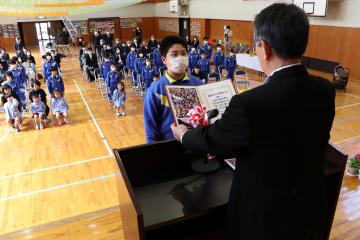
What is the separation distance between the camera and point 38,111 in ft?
24.5

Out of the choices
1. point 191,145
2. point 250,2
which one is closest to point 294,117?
point 191,145

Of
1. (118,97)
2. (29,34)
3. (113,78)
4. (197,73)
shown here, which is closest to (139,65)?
(113,78)

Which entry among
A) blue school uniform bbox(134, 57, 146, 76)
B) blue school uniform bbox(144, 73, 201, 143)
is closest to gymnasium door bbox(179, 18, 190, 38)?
blue school uniform bbox(134, 57, 146, 76)

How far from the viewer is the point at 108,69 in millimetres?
9633

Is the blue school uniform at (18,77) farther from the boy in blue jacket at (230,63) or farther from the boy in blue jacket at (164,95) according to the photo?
the boy in blue jacket at (164,95)

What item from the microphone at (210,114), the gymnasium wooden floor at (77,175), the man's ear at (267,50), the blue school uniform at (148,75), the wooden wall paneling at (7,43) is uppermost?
the man's ear at (267,50)

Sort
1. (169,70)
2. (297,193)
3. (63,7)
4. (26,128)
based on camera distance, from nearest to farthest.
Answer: (297,193), (169,70), (63,7), (26,128)

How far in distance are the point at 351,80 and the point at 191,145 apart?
455 inches

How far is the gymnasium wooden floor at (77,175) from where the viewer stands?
11.6 feet

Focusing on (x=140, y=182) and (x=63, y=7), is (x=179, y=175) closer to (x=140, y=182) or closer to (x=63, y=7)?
(x=140, y=182)

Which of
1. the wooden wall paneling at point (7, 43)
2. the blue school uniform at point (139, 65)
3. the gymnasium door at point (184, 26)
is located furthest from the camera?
the gymnasium door at point (184, 26)

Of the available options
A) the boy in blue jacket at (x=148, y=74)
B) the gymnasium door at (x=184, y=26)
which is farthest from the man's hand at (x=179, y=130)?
the gymnasium door at (x=184, y=26)

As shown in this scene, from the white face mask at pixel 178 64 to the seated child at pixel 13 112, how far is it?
602 cm

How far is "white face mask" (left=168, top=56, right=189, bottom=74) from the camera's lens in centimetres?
264
